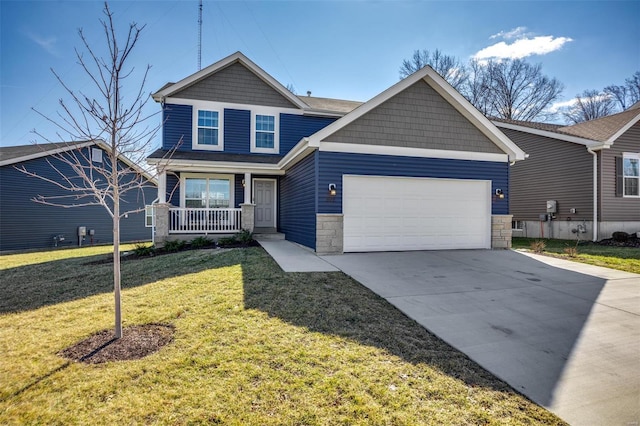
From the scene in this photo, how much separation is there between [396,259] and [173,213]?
26.5 feet

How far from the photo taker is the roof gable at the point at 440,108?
8695 mm

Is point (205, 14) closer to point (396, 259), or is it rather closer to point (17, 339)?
point (396, 259)

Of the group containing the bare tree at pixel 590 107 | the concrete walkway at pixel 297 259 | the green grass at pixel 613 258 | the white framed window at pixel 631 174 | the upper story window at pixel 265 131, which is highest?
the bare tree at pixel 590 107

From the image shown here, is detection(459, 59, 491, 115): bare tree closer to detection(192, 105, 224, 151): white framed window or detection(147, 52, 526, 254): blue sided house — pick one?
detection(147, 52, 526, 254): blue sided house

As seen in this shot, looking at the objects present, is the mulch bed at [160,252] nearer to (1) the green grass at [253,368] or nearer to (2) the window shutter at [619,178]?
(1) the green grass at [253,368]

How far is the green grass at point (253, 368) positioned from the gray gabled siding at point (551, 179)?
515 inches

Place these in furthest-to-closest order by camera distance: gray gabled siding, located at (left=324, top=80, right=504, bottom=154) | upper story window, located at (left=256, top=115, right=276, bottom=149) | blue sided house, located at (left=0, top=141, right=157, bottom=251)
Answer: blue sided house, located at (left=0, top=141, right=157, bottom=251)
upper story window, located at (left=256, top=115, right=276, bottom=149)
gray gabled siding, located at (left=324, top=80, right=504, bottom=154)

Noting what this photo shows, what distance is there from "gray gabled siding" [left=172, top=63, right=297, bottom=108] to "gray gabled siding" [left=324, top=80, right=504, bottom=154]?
5.81m

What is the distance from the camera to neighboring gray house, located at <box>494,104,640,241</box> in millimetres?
13242

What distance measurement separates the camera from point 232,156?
41.0ft

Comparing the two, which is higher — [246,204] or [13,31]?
[13,31]

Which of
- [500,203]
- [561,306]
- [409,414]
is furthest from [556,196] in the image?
[409,414]

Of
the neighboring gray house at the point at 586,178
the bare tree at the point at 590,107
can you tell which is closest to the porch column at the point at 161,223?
the neighboring gray house at the point at 586,178

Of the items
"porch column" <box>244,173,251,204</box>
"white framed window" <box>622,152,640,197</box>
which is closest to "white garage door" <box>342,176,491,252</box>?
"porch column" <box>244,173,251,204</box>
